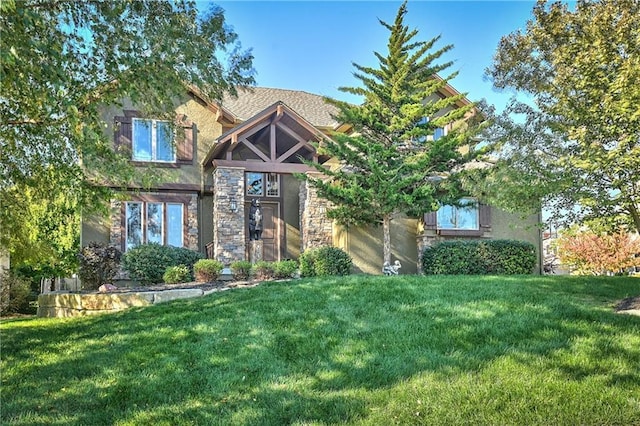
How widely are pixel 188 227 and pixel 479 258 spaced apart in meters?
8.60

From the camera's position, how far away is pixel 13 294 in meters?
13.4

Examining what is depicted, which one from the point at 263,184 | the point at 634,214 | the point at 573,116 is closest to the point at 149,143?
the point at 263,184

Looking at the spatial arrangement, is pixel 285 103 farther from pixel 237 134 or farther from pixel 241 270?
pixel 241 270

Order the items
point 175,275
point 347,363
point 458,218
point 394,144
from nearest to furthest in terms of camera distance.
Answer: point 347,363 < point 175,275 < point 394,144 < point 458,218

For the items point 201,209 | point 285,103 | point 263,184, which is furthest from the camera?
point 285,103

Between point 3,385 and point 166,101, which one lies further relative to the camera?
point 166,101

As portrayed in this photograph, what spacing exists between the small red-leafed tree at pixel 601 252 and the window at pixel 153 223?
12.4m

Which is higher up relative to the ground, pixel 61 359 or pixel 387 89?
pixel 387 89

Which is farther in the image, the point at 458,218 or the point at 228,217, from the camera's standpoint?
the point at 458,218

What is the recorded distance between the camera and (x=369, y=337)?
612 centimetres

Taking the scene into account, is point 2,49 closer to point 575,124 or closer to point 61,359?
point 61,359

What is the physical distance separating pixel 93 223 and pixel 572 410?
13982mm

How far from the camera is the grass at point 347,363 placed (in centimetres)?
438

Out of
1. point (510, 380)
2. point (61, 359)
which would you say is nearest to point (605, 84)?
point (510, 380)
